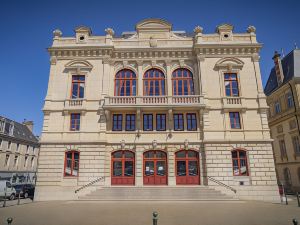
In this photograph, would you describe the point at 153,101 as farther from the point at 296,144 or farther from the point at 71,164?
the point at 296,144

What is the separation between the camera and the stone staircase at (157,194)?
16.8 m

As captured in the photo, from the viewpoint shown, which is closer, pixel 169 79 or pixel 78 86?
pixel 78 86

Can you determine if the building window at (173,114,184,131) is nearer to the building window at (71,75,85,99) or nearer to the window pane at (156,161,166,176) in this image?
the window pane at (156,161,166,176)

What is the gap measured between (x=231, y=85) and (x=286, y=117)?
1214 centimetres

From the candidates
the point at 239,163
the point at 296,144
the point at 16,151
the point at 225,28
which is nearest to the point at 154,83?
the point at 225,28

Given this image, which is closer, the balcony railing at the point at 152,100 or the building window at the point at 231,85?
the balcony railing at the point at 152,100

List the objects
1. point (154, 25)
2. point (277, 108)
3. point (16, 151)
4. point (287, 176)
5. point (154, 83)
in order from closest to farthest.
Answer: point (154, 83)
point (154, 25)
point (287, 176)
point (277, 108)
point (16, 151)

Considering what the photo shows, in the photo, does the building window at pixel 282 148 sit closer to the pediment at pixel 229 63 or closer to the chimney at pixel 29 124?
the pediment at pixel 229 63

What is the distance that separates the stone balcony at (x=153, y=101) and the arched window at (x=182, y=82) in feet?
4.71

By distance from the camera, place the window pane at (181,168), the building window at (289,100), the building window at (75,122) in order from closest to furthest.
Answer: the window pane at (181,168) < the building window at (75,122) < the building window at (289,100)

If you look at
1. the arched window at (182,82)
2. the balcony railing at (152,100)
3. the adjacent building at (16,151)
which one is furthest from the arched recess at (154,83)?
the adjacent building at (16,151)

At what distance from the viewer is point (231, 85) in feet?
69.7

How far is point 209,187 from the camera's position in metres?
18.2

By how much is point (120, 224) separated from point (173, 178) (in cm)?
1017
